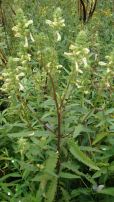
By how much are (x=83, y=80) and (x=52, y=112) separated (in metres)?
0.27

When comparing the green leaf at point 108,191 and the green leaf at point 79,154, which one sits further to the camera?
the green leaf at point 108,191

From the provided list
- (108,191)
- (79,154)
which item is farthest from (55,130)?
(108,191)

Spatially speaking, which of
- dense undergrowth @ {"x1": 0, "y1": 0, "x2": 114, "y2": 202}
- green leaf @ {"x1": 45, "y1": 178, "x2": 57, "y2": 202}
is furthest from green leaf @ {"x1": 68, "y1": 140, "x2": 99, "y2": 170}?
green leaf @ {"x1": 45, "y1": 178, "x2": 57, "y2": 202}

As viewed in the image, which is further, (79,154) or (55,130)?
(55,130)

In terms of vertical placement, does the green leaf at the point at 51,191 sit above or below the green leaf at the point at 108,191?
above

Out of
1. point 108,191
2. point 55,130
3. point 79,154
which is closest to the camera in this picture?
point 79,154

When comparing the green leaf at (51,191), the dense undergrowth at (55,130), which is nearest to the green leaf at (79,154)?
the dense undergrowth at (55,130)

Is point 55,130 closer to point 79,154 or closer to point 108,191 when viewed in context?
point 79,154

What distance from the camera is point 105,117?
7.97ft

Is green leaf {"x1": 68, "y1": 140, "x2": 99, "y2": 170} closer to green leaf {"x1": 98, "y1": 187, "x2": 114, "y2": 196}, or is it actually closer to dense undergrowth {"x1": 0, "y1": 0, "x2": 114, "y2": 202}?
dense undergrowth {"x1": 0, "y1": 0, "x2": 114, "y2": 202}

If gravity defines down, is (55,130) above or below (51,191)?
above

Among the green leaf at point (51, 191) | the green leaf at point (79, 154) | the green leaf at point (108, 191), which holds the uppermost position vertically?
the green leaf at point (79, 154)

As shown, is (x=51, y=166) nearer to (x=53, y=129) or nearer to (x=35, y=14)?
(x=53, y=129)

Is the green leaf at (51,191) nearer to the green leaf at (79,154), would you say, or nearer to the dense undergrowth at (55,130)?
the dense undergrowth at (55,130)
